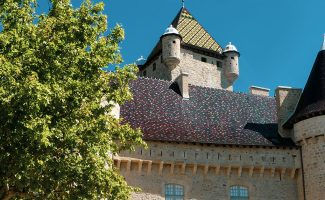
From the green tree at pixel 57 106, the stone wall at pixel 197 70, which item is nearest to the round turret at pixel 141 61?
the stone wall at pixel 197 70

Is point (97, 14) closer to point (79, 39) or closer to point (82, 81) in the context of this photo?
point (79, 39)

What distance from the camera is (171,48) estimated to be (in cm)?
4675

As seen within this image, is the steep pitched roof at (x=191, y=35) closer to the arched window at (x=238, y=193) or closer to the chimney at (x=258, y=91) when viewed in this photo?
the chimney at (x=258, y=91)

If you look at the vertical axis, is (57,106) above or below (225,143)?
below

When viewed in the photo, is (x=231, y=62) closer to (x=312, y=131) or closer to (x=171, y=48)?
(x=171, y=48)

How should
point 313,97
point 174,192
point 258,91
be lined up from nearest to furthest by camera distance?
1. point 174,192
2. point 313,97
3. point 258,91

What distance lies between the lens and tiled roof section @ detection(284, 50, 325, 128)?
3212 centimetres

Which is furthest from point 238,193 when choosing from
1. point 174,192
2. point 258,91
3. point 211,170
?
point 258,91

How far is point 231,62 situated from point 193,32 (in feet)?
12.7

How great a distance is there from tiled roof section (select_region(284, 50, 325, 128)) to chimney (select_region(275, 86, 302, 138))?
0.48 m

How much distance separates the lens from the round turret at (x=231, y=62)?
164 feet

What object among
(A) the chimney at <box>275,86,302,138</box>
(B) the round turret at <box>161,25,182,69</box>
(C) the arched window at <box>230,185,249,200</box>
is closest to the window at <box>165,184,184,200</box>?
(C) the arched window at <box>230,185,249,200</box>

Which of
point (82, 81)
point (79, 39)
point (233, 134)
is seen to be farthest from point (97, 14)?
point (233, 134)

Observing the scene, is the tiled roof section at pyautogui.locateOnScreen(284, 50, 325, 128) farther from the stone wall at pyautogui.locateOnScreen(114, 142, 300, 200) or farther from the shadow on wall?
the stone wall at pyautogui.locateOnScreen(114, 142, 300, 200)
